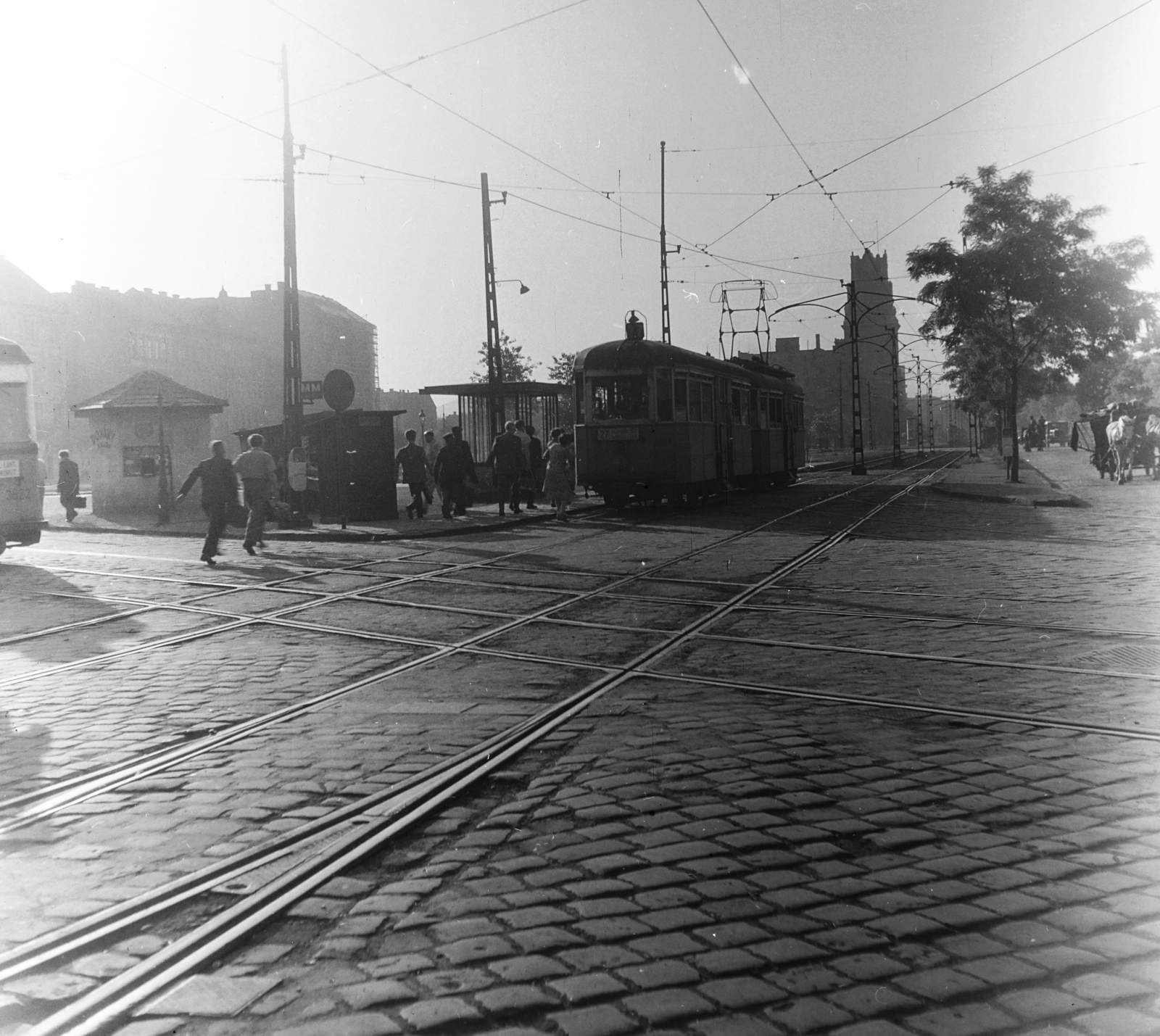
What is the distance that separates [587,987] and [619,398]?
21312mm

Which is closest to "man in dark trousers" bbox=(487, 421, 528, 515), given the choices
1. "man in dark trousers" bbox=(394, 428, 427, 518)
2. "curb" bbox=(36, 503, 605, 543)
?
"curb" bbox=(36, 503, 605, 543)

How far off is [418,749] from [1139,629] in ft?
18.1

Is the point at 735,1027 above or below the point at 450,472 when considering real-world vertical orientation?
below

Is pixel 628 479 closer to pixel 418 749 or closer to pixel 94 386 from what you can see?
pixel 418 749

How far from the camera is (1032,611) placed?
32.8 ft

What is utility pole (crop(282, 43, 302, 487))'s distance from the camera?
67.5ft

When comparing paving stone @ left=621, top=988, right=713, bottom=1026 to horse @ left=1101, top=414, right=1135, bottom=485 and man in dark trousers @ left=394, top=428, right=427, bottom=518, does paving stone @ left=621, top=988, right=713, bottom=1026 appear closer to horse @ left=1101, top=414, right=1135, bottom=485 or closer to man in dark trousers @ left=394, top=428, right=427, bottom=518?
man in dark trousers @ left=394, top=428, right=427, bottom=518

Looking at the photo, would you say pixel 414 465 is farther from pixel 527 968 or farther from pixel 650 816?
pixel 527 968

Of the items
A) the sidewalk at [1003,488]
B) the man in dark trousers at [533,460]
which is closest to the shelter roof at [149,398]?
the man in dark trousers at [533,460]

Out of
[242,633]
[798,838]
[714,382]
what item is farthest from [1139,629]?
[714,382]

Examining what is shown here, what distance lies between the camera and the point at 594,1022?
303cm

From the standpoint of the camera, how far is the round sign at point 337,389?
68.2ft

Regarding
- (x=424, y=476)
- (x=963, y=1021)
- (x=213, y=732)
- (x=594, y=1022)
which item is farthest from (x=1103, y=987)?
(x=424, y=476)

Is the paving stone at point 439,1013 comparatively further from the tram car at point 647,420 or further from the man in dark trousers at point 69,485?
the man in dark trousers at point 69,485
